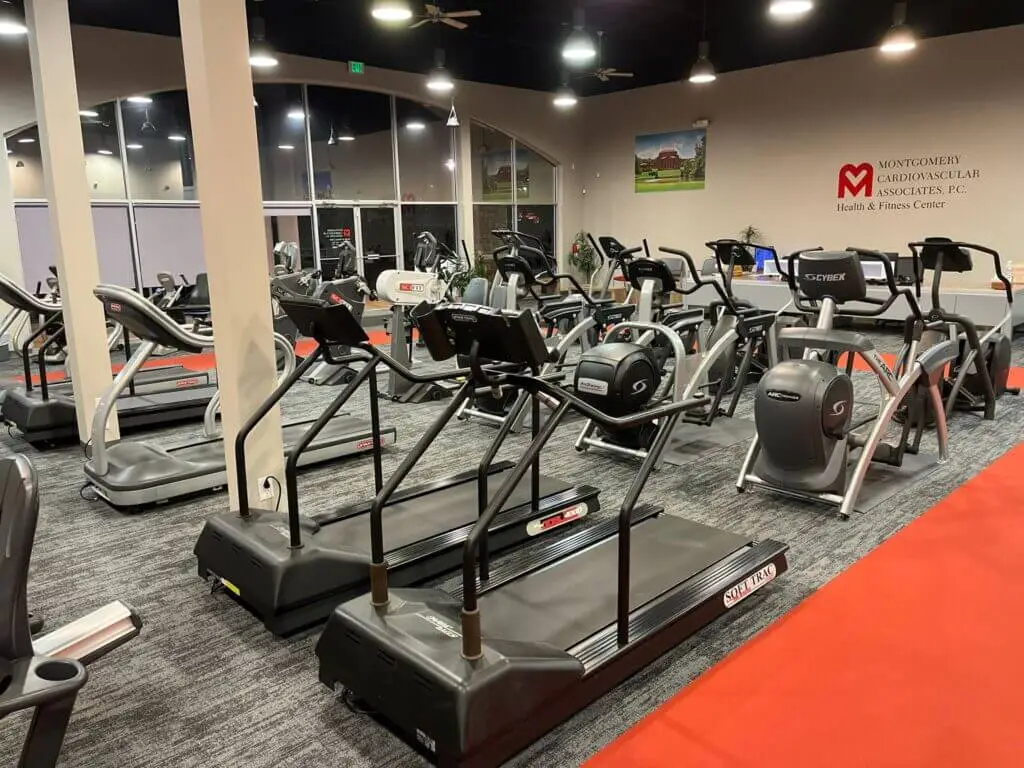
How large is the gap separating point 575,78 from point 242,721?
13.5 metres

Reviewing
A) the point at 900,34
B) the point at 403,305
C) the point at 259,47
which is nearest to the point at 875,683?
the point at 403,305

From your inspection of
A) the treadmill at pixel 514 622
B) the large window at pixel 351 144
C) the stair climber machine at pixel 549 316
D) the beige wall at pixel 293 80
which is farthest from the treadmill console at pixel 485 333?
the large window at pixel 351 144

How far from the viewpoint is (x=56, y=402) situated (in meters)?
5.41

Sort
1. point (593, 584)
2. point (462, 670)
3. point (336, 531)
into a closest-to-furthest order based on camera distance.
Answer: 1. point (462, 670)
2. point (593, 584)
3. point (336, 531)

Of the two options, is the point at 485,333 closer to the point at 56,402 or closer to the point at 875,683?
the point at 875,683

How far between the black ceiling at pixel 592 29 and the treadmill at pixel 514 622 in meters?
8.59

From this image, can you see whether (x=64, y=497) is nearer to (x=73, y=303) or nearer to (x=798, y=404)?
(x=73, y=303)

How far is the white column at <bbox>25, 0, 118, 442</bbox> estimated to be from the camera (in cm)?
477

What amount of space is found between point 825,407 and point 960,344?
100 inches

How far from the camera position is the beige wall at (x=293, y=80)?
359 inches

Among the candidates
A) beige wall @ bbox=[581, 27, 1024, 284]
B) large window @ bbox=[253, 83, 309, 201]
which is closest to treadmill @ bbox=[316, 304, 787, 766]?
beige wall @ bbox=[581, 27, 1024, 284]

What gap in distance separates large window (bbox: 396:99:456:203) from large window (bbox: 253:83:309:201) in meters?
1.80

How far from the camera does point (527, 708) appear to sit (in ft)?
7.13

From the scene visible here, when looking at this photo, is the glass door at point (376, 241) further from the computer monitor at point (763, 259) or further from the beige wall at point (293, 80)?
the computer monitor at point (763, 259)
